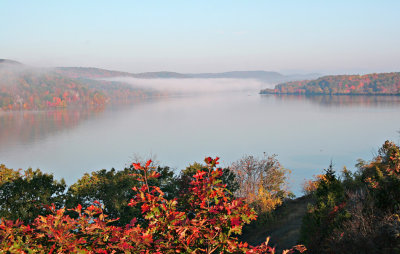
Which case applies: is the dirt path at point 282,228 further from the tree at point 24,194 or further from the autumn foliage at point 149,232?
the autumn foliage at point 149,232

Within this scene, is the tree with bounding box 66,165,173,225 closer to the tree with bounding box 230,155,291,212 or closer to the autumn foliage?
the tree with bounding box 230,155,291,212

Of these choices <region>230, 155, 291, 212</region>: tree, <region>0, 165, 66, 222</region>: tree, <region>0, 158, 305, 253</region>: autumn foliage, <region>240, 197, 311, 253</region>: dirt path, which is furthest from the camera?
<region>230, 155, 291, 212</region>: tree

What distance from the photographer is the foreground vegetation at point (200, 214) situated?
5.47 m

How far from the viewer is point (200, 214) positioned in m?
6.10

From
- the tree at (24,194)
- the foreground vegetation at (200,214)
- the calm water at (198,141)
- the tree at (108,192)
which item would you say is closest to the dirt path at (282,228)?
the foreground vegetation at (200,214)

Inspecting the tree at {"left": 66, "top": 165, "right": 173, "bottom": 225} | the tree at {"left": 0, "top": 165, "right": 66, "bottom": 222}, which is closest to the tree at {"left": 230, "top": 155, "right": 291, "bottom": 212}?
the tree at {"left": 66, "top": 165, "right": 173, "bottom": 225}

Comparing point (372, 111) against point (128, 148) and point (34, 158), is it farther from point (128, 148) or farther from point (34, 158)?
point (34, 158)

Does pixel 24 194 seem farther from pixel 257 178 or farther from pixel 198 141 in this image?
pixel 198 141

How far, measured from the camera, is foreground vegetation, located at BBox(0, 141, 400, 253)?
5470mm

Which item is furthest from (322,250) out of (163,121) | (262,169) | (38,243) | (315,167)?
(163,121)

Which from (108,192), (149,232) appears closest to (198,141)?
(108,192)

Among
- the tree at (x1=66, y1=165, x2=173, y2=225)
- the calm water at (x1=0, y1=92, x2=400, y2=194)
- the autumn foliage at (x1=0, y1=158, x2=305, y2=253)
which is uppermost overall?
the autumn foliage at (x1=0, y1=158, x2=305, y2=253)

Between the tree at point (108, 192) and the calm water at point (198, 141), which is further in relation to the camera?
the calm water at point (198, 141)

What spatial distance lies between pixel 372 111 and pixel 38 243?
514 feet
